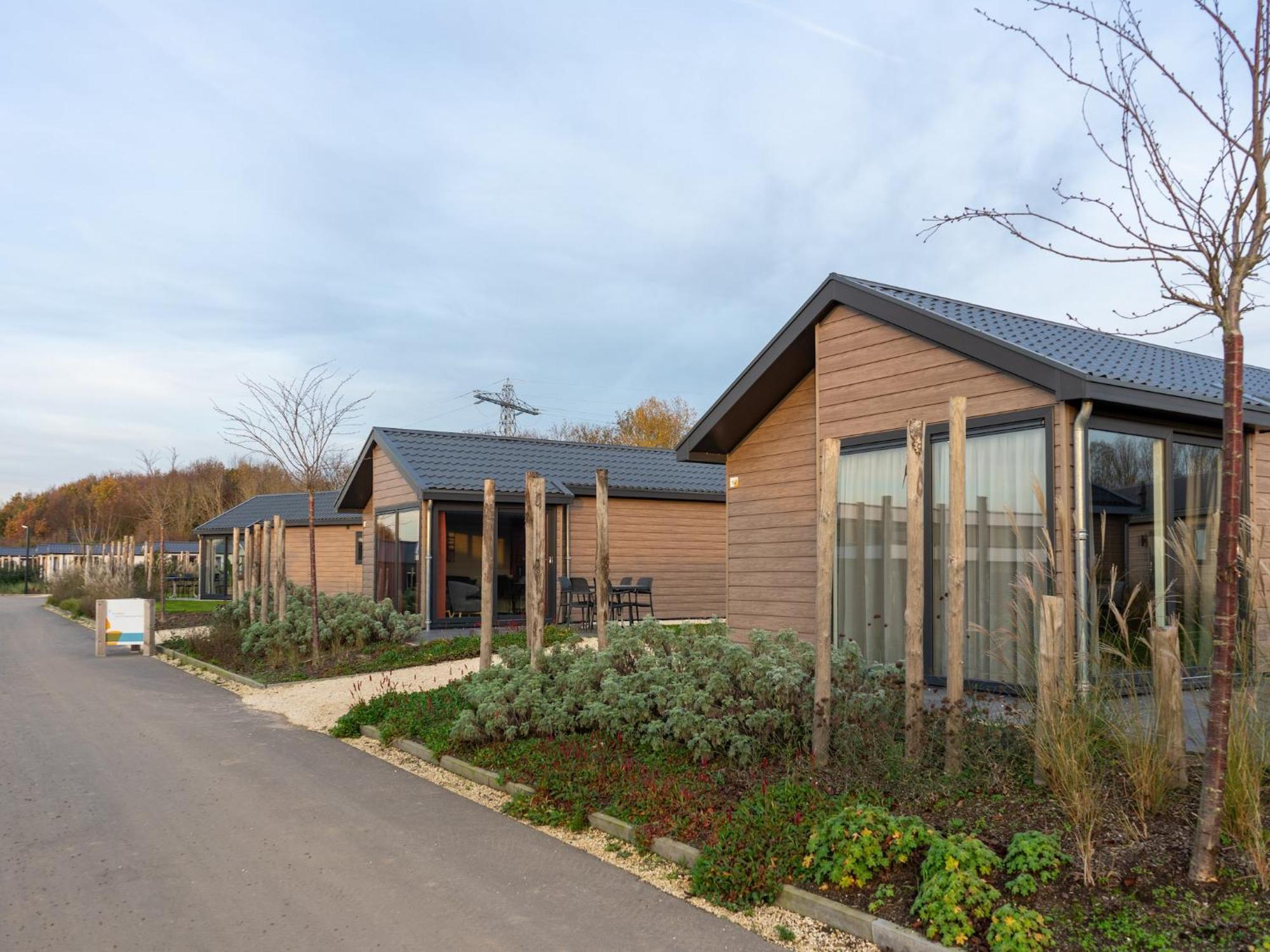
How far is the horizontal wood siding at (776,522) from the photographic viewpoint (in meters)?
10.6

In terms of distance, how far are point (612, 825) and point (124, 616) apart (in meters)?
14.2

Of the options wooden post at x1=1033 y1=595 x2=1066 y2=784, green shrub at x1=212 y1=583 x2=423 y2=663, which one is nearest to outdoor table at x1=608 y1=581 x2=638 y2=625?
green shrub at x1=212 y1=583 x2=423 y2=663

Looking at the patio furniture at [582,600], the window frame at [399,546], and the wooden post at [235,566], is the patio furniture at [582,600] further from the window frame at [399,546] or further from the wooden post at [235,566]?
the wooden post at [235,566]

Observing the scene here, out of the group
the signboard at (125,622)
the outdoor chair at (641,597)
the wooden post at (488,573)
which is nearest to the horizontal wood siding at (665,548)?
the outdoor chair at (641,597)

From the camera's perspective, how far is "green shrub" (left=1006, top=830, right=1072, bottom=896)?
3.82 meters

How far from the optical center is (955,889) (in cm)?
378

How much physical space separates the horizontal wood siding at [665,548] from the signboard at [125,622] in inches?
298

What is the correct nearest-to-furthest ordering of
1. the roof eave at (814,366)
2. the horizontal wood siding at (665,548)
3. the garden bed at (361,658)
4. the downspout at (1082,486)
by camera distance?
the downspout at (1082,486), the roof eave at (814,366), the garden bed at (361,658), the horizontal wood siding at (665,548)

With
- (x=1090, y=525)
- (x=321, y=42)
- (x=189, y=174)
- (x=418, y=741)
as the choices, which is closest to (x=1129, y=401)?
(x=1090, y=525)

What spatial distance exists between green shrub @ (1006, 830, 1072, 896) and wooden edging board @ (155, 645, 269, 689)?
10090mm

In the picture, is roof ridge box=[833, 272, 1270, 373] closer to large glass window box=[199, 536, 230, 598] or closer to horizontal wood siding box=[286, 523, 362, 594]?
horizontal wood siding box=[286, 523, 362, 594]

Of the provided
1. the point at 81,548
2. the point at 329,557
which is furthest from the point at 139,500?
the point at 329,557

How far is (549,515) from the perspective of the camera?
17.9 meters

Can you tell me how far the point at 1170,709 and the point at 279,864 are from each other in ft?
14.7
